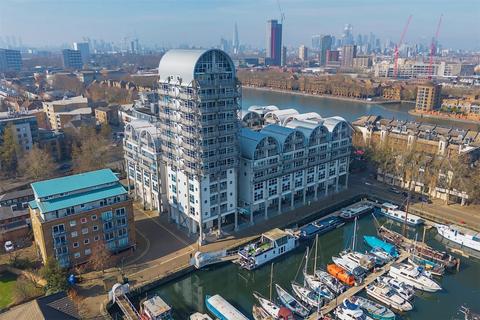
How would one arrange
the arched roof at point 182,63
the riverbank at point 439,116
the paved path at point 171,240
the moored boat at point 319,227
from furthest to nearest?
1. the riverbank at point 439,116
2. the moored boat at point 319,227
3. the arched roof at point 182,63
4. the paved path at point 171,240

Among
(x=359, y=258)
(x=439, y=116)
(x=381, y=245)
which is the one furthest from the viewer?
(x=439, y=116)

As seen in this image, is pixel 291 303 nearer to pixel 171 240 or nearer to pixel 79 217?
pixel 171 240

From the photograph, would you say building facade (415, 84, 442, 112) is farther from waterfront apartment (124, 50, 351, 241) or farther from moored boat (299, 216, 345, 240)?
moored boat (299, 216, 345, 240)

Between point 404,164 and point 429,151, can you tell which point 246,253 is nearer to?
point 404,164

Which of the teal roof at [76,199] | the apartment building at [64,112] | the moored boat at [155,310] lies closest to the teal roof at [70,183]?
the teal roof at [76,199]

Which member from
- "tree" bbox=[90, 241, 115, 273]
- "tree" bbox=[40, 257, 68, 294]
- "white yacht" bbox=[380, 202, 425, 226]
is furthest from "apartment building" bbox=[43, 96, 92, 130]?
"white yacht" bbox=[380, 202, 425, 226]

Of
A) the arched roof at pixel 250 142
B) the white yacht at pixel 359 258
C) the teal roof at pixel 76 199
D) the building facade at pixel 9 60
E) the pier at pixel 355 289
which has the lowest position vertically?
the pier at pixel 355 289

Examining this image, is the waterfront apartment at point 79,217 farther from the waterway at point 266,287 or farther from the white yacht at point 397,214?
the white yacht at point 397,214

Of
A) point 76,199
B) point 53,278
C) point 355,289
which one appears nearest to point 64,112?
point 76,199
